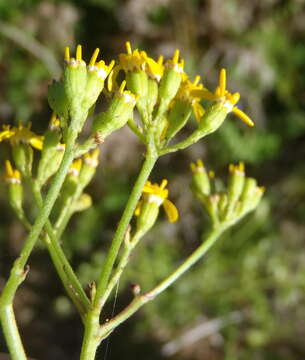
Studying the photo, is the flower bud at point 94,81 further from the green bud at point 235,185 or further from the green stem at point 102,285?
the green bud at point 235,185

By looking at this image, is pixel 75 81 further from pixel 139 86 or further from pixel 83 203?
pixel 83 203

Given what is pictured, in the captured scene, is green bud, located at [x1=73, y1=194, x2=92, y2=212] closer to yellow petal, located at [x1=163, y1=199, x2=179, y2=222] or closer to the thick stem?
yellow petal, located at [x1=163, y1=199, x2=179, y2=222]

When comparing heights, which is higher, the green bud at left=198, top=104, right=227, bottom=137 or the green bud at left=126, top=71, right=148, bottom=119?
the green bud at left=126, top=71, right=148, bottom=119

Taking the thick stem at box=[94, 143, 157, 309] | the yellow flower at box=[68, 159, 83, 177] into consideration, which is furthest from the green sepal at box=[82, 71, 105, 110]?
the yellow flower at box=[68, 159, 83, 177]

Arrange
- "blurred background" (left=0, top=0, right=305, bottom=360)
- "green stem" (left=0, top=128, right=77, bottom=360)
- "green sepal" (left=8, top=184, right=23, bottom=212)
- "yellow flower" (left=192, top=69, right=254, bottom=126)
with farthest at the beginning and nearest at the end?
"blurred background" (left=0, top=0, right=305, bottom=360) < "green sepal" (left=8, top=184, right=23, bottom=212) < "yellow flower" (left=192, top=69, right=254, bottom=126) < "green stem" (left=0, top=128, right=77, bottom=360)

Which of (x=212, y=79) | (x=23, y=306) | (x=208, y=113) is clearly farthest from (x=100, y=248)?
(x=208, y=113)

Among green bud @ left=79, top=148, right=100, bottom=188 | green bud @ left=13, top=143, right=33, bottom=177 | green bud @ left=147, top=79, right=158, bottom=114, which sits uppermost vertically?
green bud @ left=13, top=143, right=33, bottom=177

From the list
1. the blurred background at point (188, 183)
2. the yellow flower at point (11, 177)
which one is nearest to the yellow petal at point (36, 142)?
the yellow flower at point (11, 177)
